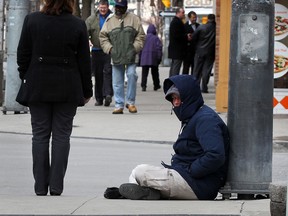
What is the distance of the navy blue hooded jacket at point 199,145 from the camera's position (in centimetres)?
834

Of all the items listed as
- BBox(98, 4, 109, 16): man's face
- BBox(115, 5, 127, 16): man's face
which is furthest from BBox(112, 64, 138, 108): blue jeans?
BBox(98, 4, 109, 16): man's face

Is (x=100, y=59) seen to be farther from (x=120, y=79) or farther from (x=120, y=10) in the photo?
(x=120, y=10)

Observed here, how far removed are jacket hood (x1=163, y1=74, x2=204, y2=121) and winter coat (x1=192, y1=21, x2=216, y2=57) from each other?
17.6 m

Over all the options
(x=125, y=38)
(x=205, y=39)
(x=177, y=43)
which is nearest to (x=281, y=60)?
(x=125, y=38)

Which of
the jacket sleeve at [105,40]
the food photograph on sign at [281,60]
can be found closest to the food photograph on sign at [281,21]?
the food photograph on sign at [281,60]

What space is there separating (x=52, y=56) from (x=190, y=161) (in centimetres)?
140

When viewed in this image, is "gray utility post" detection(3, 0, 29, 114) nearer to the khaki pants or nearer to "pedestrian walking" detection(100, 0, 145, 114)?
"pedestrian walking" detection(100, 0, 145, 114)

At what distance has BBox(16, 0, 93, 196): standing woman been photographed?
897cm

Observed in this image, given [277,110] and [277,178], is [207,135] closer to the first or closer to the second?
[277,178]

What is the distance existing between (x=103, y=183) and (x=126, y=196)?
97.8 inches

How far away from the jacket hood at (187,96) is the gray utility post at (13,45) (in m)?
9.88

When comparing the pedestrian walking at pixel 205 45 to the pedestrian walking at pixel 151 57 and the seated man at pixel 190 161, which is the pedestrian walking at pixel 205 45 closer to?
the pedestrian walking at pixel 151 57

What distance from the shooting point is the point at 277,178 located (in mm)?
11344

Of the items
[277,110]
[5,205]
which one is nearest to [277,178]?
[5,205]
